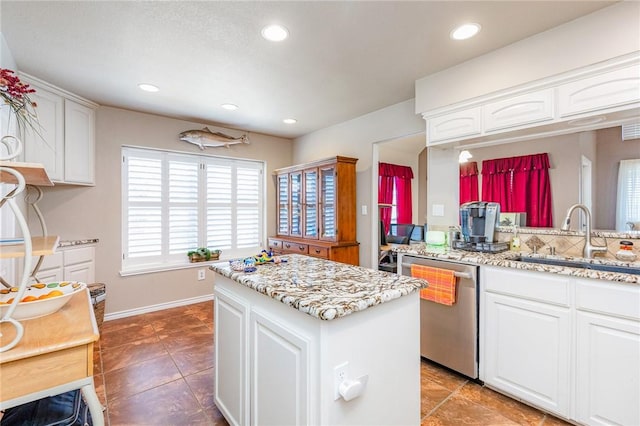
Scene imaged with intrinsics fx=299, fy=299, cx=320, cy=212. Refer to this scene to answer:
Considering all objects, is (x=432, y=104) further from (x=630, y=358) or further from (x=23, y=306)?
(x=23, y=306)

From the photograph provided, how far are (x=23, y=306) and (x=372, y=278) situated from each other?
54.4 inches

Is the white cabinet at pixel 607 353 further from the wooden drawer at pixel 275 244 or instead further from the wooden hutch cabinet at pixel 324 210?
the wooden drawer at pixel 275 244

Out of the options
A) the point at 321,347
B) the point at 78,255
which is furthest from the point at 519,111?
the point at 78,255

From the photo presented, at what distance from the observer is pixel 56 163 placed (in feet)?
9.57

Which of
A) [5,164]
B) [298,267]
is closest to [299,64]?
[298,267]

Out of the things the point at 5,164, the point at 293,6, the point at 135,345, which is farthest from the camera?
the point at 135,345


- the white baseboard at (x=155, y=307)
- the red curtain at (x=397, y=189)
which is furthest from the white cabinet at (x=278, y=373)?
the red curtain at (x=397, y=189)

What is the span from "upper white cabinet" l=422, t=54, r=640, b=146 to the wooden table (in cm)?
264

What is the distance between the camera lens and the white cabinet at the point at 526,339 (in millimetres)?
1762

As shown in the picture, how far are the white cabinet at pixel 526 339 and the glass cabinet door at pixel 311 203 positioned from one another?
227 cm

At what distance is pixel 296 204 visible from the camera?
14.2 ft

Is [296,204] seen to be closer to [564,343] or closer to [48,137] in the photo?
[48,137]

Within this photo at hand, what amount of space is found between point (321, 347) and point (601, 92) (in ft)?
7.20

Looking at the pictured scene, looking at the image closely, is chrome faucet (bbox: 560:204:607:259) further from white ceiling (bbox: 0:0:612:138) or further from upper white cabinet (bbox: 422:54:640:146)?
white ceiling (bbox: 0:0:612:138)
